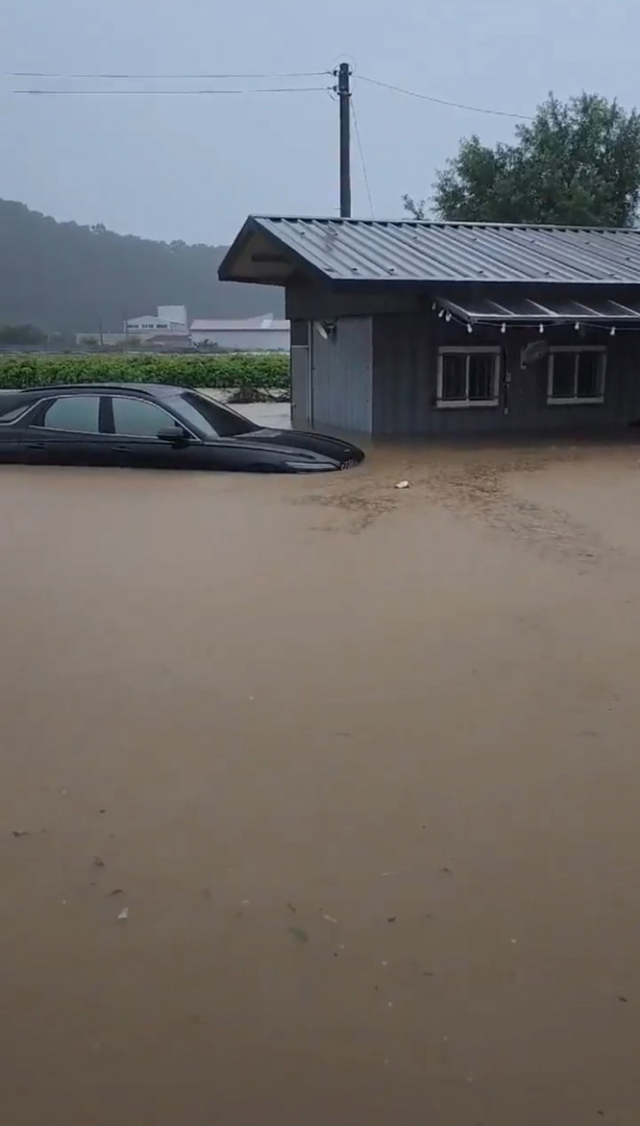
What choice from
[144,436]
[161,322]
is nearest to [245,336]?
[161,322]

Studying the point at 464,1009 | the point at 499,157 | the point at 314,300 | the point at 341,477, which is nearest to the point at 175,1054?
the point at 464,1009

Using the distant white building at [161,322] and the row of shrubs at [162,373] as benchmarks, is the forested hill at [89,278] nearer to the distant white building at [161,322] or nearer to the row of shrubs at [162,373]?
the distant white building at [161,322]

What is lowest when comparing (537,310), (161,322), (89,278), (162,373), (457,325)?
(162,373)

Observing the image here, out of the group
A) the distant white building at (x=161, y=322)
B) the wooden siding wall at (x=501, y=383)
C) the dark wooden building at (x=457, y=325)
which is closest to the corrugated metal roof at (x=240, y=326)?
the distant white building at (x=161, y=322)

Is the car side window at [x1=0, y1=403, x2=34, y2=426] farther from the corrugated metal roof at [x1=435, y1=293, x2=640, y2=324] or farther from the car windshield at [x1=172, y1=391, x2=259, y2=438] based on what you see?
the corrugated metal roof at [x1=435, y1=293, x2=640, y2=324]

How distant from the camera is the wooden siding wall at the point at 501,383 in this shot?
13219 millimetres

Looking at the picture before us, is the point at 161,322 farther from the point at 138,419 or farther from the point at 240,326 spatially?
the point at 138,419

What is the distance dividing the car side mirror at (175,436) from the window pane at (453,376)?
5040 millimetres

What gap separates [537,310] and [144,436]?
5.54 metres

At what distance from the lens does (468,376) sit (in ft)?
45.1

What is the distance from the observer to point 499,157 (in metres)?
28.0

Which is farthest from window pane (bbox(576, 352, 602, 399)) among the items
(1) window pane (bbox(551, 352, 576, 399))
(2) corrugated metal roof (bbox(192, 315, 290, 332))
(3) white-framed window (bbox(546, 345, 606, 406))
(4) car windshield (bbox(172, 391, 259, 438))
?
(2) corrugated metal roof (bbox(192, 315, 290, 332))

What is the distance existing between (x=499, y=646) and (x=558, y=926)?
2.35 metres

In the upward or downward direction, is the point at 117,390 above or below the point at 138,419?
above
